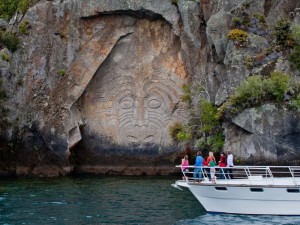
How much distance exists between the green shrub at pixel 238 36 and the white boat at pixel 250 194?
13367 mm

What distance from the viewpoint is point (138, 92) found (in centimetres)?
4528

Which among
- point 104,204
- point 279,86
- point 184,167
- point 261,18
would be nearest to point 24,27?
point 261,18

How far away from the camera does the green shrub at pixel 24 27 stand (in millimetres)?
43188

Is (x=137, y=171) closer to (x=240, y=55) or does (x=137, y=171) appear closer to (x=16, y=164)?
(x=16, y=164)

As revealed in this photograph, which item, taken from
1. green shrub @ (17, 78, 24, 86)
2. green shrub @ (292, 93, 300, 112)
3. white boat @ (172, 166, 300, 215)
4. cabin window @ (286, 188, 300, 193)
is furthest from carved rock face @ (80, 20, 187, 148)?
cabin window @ (286, 188, 300, 193)

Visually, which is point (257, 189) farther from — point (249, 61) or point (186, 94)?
point (186, 94)

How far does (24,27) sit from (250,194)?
22.8m

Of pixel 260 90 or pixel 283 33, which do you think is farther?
pixel 283 33

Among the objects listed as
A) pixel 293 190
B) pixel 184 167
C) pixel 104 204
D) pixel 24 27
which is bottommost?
pixel 104 204

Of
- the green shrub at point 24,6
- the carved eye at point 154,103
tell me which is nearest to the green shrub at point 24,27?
the green shrub at point 24,6

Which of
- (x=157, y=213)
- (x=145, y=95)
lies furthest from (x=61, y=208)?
(x=145, y=95)

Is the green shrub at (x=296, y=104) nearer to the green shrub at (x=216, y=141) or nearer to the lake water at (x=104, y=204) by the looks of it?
the green shrub at (x=216, y=141)

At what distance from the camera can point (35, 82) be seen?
4291cm

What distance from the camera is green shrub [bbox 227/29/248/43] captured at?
38812mm
